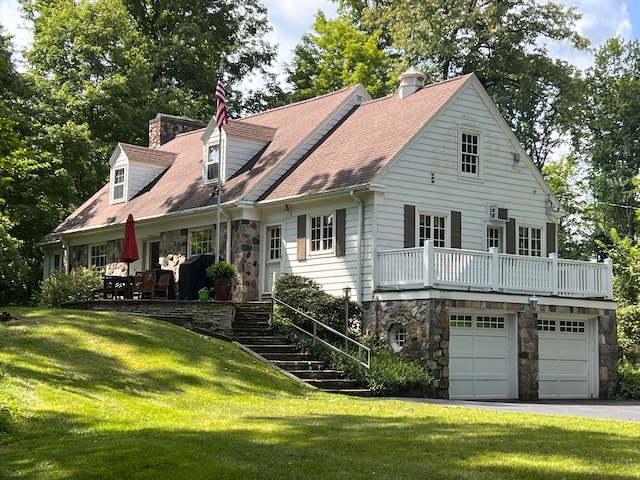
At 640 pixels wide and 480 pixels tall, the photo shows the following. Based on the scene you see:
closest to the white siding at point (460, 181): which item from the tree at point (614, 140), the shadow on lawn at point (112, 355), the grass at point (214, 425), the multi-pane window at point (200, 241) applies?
the shadow on lawn at point (112, 355)

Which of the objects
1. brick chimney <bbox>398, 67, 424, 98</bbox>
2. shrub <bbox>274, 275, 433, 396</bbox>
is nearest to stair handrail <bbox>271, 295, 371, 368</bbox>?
shrub <bbox>274, 275, 433, 396</bbox>

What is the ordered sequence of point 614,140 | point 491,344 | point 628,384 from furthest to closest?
1. point 614,140
2. point 628,384
3. point 491,344

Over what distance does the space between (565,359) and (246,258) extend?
8.51 meters

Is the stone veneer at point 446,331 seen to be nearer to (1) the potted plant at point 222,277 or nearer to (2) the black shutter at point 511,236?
(2) the black shutter at point 511,236

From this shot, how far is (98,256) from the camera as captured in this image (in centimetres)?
3306

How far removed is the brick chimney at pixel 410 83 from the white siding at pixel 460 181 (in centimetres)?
219

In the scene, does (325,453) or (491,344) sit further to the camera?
(491,344)

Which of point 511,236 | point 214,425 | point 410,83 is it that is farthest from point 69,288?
point 214,425

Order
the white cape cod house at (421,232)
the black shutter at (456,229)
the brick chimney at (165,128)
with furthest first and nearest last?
1. the brick chimney at (165,128)
2. the black shutter at (456,229)
3. the white cape cod house at (421,232)

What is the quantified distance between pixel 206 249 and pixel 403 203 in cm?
643

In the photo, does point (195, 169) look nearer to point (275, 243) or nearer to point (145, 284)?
point (145, 284)

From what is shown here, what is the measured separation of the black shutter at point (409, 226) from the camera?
24.3m

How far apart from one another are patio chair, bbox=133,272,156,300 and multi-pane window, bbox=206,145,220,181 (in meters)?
3.73

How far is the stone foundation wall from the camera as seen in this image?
917 inches
